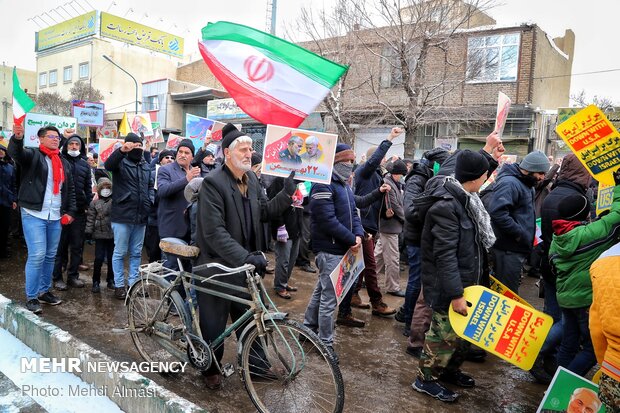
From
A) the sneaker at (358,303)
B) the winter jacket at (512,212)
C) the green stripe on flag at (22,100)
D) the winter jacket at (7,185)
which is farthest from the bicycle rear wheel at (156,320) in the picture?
the winter jacket at (7,185)

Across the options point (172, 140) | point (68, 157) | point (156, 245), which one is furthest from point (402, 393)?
point (172, 140)

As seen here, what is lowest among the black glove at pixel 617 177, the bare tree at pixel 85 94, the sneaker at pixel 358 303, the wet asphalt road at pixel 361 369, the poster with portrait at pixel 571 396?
the wet asphalt road at pixel 361 369

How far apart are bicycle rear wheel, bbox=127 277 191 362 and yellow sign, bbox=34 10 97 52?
50.1 metres

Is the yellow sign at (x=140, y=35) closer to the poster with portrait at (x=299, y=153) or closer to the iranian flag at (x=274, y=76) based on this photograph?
the iranian flag at (x=274, y=76)

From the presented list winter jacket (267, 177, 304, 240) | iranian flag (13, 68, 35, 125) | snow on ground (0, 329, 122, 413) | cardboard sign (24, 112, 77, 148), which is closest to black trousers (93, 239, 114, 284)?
cardboard sign (24, 112, 77, 148)

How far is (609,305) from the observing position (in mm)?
2113

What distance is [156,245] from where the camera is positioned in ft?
21.3

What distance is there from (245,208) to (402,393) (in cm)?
199

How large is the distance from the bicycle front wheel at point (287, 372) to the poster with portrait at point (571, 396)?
1.35 m

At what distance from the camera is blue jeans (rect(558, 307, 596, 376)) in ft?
11.1

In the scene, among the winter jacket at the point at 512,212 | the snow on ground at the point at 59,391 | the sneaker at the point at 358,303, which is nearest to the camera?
the snow on ground at the point at 59,391

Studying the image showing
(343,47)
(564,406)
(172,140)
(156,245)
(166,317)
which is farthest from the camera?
(343,47)

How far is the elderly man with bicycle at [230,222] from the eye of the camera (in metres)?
3.29

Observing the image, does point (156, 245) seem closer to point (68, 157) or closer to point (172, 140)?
point (68, 157)
